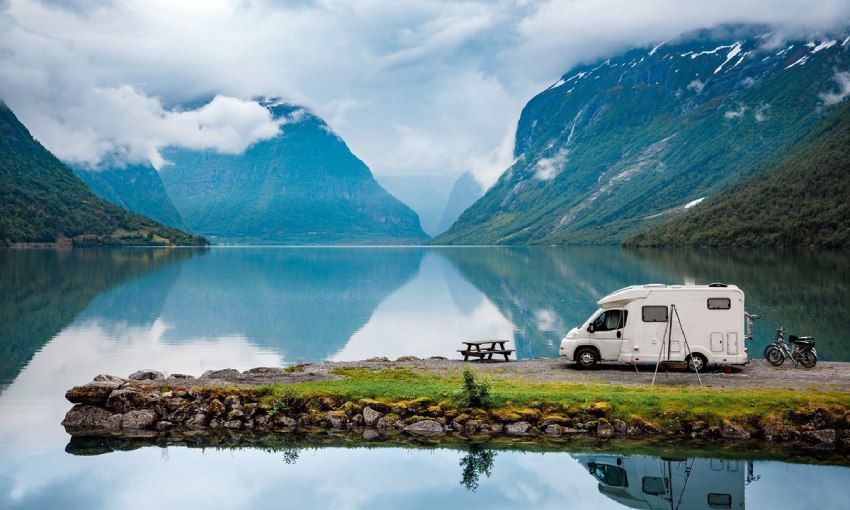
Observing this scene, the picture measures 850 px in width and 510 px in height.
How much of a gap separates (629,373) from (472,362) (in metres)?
8.79

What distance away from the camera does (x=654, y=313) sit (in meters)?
30.9

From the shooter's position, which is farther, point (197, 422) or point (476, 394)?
point (197, 422)

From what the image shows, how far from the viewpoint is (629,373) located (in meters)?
31.0

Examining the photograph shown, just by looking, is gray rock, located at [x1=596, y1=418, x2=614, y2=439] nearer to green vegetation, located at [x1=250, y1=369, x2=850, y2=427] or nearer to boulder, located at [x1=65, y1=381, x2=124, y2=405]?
green vegetation, located at [x1=250, y1=369, x2=850, y2=427]

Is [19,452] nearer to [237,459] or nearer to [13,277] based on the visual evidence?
[237,459]

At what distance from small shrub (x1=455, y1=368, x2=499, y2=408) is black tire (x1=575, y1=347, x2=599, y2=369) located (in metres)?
7.76

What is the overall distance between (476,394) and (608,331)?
8.80 meters

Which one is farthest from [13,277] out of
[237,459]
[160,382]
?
[237,459]

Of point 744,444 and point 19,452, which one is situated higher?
point 744,444

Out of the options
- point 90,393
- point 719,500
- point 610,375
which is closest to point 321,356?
point 90,393

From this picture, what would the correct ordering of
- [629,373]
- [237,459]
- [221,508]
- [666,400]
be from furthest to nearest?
[629,373] → [666,400] → [237,459] → [221,508]

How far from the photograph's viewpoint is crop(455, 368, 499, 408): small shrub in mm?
26062

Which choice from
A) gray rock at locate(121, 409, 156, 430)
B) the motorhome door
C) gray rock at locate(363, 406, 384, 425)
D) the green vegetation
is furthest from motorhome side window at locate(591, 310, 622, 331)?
gray rock at locate(121, 409, 156, 430)

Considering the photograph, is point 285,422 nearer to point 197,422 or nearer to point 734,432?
point 197,422
